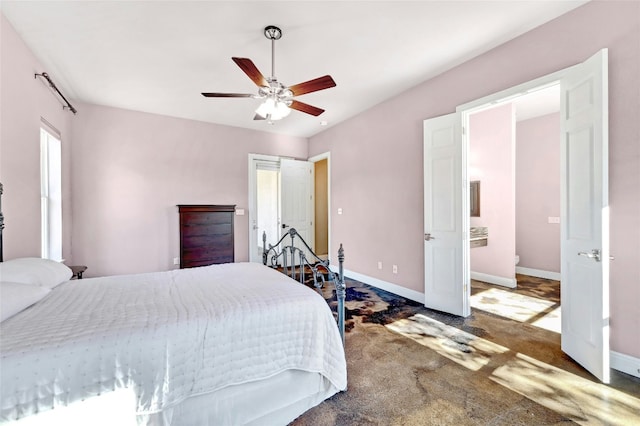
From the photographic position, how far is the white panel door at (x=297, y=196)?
5.54 meters

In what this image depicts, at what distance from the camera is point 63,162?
3.61 m

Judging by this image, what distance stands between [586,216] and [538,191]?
3684 millimetres

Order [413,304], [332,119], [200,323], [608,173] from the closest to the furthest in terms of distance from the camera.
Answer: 1. [200,323]
2. [608,173]
3. [413,304]
4. [332,119]

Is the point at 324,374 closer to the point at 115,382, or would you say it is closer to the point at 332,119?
the point at 115,382

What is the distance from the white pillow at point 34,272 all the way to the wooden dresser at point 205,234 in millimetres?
2233

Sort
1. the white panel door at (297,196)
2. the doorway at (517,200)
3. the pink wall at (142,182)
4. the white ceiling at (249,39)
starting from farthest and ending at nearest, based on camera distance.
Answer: the white panel door at (297,196)
the doorway at (517,200)
the pink wall at (142,182)
the white ceiling at (249,39)

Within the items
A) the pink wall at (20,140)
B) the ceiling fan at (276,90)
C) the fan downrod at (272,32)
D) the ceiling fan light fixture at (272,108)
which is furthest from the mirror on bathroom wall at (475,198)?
the pink wall at (20,140)

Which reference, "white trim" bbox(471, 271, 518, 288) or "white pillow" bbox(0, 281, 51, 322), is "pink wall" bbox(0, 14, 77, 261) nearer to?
"white pillow" bbox(0, 281, 51, 322)

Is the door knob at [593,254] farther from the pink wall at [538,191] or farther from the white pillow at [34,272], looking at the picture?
the white pillow at [34,272]

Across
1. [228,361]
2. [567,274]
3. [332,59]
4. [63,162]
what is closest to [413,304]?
[567,274]

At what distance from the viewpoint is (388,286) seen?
13.3 ft

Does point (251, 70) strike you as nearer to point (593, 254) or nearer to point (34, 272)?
point (34, 272)

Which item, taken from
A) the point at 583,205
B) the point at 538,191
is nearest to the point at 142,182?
the point at 583,205

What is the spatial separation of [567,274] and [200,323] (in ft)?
9.19
